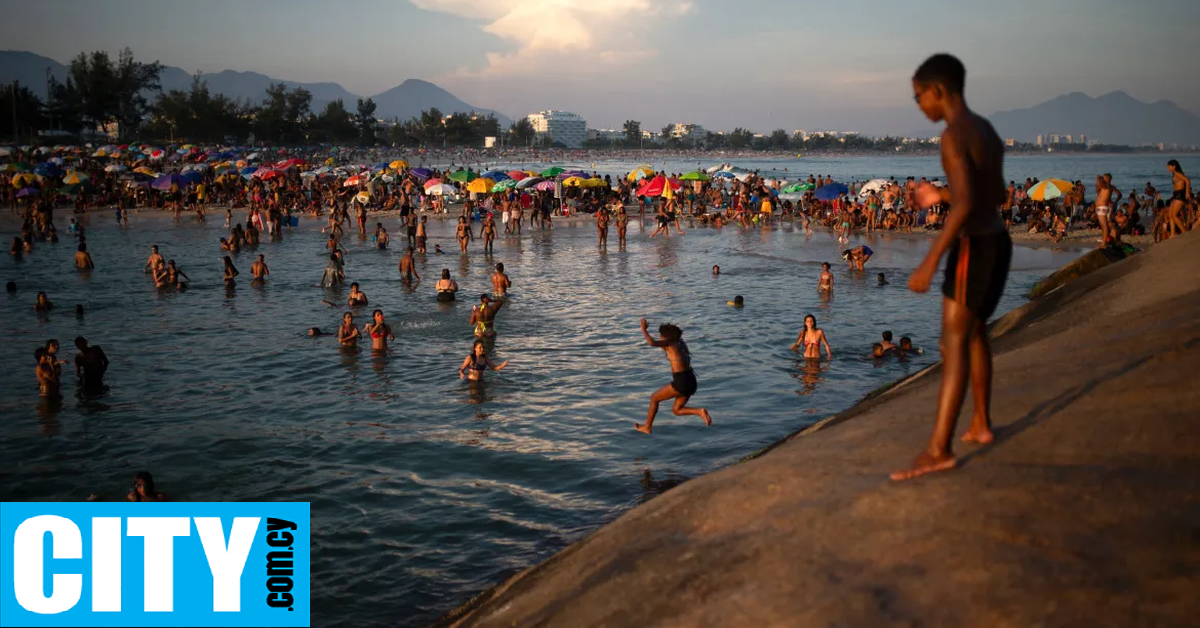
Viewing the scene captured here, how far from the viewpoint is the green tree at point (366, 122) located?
136 meters

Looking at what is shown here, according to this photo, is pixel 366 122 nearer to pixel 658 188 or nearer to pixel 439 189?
pixel 439 189

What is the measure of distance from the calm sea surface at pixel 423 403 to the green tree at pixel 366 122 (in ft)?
371

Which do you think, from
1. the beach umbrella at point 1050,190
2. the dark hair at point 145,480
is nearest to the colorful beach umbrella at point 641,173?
the beach umbrella at point 1050,190

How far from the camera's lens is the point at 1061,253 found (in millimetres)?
29609

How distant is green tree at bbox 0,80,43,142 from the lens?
80.4 m

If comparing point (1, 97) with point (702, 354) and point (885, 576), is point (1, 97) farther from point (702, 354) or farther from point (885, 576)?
point (885, 576)

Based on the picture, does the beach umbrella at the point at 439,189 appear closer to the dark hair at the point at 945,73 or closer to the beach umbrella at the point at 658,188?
the beach umbrella at the point at 658,188

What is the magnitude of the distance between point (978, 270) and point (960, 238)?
179 mm

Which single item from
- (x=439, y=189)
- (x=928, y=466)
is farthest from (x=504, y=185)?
(x=928, y=466)

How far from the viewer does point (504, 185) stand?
136ft

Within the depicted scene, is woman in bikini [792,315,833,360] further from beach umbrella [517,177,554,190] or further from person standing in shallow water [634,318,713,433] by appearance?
beach umbrella [517,177,554,190]

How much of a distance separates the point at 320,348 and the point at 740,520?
46.1ft

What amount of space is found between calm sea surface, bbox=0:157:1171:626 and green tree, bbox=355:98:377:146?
113177 mm

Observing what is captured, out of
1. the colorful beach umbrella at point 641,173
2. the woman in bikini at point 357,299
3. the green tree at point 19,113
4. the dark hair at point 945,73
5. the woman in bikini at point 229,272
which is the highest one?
the green tree at point 19,113
